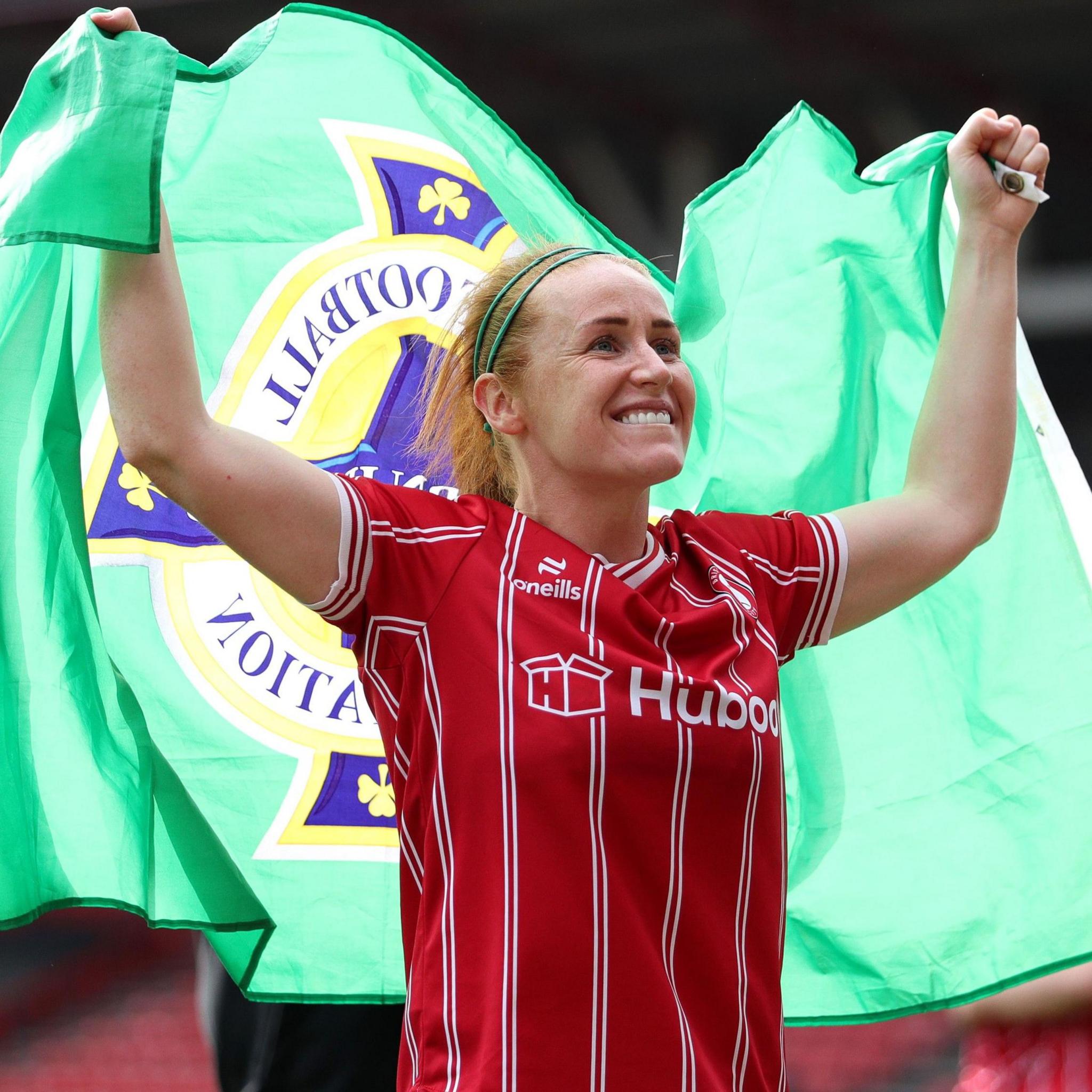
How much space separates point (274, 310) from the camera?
6.31ft

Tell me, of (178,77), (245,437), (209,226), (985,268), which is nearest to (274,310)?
(209,226)

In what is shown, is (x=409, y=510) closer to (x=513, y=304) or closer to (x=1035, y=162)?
(x=513, y=304)

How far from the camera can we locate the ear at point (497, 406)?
56.8 inches

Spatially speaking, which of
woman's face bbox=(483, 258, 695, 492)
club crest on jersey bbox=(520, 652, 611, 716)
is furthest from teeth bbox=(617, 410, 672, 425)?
club crest on jersey bbox=(520, 652, 611, 716)

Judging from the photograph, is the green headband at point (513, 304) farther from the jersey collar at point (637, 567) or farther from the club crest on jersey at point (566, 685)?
the club crest on jersey at point (566, 685)

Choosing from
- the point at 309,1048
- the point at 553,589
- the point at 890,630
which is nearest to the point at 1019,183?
the point at 890,630

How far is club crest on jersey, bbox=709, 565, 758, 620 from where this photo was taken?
1.38 meters

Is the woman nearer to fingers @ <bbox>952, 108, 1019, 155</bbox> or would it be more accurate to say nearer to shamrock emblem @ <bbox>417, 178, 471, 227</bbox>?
fingers @ <bbox>952, 108, 1019, 155</bbox>

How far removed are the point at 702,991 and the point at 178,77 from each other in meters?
1.29

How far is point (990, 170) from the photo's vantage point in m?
1.62

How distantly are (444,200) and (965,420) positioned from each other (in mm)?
825

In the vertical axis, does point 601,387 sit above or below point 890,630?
above

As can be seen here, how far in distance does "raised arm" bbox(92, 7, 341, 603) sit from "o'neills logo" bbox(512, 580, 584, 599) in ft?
0.56

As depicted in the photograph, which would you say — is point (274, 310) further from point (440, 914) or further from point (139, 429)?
point (440, 914)
